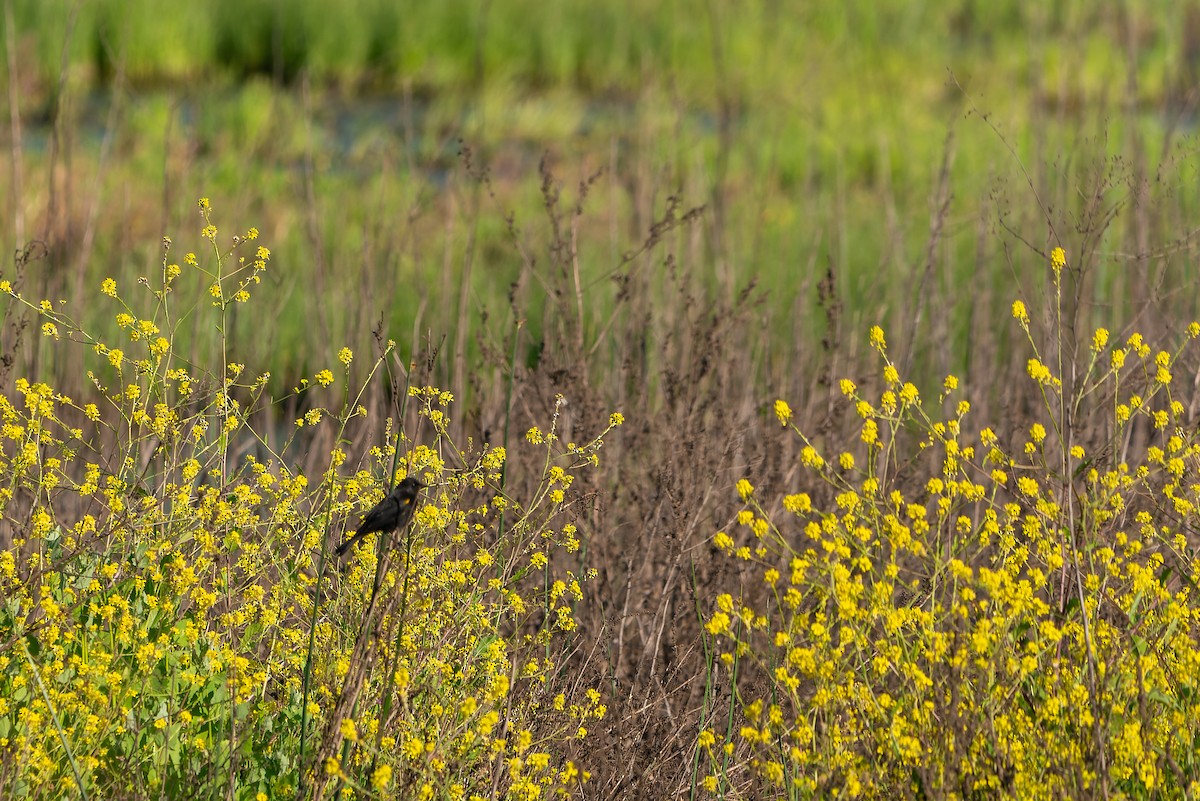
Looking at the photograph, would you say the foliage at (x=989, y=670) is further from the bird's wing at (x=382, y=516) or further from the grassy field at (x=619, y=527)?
the bird's wing at (x=382, y=516)

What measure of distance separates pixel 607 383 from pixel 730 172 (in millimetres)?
5123

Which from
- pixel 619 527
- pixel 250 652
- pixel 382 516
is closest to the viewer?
pixel 382 516

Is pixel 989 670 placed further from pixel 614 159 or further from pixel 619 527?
pixel 614 159

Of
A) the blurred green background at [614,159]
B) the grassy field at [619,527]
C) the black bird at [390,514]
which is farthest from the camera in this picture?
the blurred green background at [614,159]

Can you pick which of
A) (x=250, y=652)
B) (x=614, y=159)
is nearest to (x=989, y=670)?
(x=250, y=652)

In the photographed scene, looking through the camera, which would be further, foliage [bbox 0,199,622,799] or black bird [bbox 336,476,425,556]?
foliage [bbox 0,199,622,799]

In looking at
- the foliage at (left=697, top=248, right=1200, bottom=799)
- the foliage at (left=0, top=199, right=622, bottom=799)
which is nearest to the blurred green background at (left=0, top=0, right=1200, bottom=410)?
the foliage at (left=697, top=248, right=1200, bottom=799)

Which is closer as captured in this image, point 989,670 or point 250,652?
point 989,670

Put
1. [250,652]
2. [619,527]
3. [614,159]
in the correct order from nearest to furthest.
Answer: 1. [250,652]
2. [619,527]
3. [614,159]

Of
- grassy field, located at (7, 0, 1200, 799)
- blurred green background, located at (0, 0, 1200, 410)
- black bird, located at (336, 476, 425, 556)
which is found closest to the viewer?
black bird, located at (336, 476, 425, 556)

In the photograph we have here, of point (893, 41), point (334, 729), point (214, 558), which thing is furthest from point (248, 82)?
point (334, 729)

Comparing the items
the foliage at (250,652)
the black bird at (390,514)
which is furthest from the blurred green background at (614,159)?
the black bird at (390,514)

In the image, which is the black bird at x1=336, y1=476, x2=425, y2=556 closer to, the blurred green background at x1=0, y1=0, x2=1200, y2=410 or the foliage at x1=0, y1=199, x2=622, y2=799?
the foliage at x1=0, y1=199, x2=622, y2=799

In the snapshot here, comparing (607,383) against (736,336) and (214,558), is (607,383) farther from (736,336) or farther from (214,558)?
(214,558)
